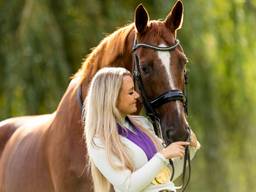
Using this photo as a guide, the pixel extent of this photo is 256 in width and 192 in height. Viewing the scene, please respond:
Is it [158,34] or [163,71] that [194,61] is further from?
[163,71]

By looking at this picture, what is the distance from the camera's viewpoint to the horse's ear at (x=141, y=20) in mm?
4906

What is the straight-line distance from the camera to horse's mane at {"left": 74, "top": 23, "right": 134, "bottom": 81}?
16.7ft

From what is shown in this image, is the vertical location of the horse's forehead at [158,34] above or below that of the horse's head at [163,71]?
above

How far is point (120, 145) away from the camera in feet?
14.6

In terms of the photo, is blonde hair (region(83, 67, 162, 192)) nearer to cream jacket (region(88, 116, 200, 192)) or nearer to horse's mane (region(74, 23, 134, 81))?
cream jacket (region(88, 116, 200, 192))

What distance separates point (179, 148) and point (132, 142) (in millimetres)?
254

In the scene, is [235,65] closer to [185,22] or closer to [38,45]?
[185,22]

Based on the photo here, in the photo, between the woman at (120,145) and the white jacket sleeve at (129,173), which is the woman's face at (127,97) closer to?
the woman at (120,145)

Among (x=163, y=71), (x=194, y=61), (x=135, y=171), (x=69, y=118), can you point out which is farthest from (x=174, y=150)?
(x=194, y=61)

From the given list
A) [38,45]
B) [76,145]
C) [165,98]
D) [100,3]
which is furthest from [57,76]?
[165,98]

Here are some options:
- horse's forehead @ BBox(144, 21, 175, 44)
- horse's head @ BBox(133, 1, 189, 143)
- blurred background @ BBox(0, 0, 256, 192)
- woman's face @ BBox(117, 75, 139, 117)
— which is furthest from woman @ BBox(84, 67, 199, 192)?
blurred background @ BBox(0, 0, 256, 192)

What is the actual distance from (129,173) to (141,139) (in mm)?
240

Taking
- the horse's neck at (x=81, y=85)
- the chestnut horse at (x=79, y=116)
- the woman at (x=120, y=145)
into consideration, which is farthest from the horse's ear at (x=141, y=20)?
the woman at (x=120, y=145)

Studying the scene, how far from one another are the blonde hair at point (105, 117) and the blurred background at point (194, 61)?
13.0ft
